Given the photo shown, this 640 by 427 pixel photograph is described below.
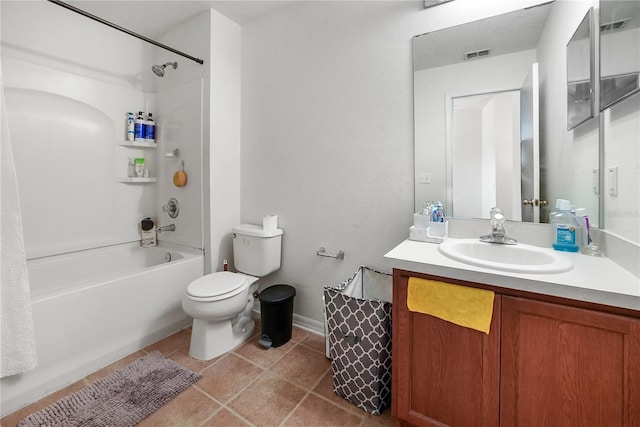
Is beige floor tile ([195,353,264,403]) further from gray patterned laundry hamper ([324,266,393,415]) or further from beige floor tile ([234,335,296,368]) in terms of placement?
gray patterned laundry hamper ([324,266,393,415])

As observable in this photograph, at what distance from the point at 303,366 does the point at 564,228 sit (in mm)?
1553

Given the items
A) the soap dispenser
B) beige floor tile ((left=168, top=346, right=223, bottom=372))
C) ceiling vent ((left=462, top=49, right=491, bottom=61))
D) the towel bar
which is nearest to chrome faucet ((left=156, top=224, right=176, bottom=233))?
the soap dispenser

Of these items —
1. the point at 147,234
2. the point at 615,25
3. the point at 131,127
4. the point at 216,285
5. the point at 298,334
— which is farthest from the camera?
the point at 147,234

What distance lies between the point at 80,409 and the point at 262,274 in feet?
3.81

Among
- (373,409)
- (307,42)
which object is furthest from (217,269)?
(307,42)

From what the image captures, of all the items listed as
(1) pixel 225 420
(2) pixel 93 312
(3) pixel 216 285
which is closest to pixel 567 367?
(1) pixel 225 420

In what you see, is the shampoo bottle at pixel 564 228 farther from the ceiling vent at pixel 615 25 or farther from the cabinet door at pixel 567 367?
the ceiling vent at pixel 615 25

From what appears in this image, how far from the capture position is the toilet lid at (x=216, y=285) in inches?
66.2

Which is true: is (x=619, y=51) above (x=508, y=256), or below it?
above

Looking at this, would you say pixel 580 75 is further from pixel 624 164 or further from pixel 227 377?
pixel 227 377

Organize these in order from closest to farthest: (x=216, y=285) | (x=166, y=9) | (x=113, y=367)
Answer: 1. (x=113, y=367)
2. (x=216, y=285)
3. (x=166, y=9)

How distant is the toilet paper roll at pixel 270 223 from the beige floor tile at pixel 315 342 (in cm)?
85

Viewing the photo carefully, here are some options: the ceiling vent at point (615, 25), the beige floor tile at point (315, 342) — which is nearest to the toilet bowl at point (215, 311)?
the beige floor tile at point (315, 342)

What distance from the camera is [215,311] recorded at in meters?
1.68
